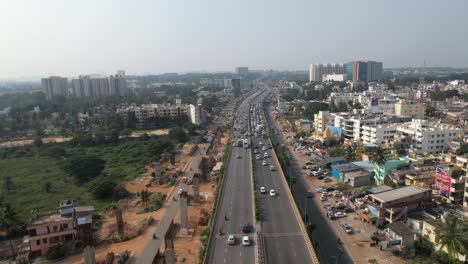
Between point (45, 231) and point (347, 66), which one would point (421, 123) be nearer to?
point (45, 231)

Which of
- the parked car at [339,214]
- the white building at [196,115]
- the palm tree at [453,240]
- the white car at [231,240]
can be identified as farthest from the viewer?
the white building at [196,115]

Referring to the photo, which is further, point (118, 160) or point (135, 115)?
point (135, 115)

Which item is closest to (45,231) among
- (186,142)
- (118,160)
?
(118,160)

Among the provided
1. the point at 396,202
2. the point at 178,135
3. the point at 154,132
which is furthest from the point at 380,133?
the point at 154,132

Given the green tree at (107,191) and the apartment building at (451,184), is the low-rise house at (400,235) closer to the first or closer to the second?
the apartment building at (451,184)

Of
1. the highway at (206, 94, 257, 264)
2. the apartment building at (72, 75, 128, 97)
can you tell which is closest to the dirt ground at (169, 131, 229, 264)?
the highway at (206, 94, 257, 264)

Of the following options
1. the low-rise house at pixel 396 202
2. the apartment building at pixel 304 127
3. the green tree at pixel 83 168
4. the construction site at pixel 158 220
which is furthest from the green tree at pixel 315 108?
the low-rise house at pixel 396 202
